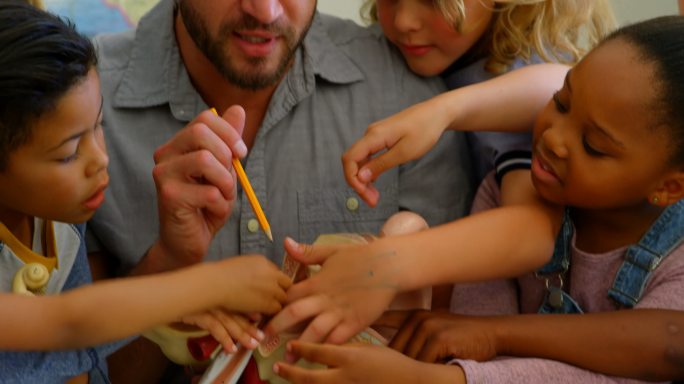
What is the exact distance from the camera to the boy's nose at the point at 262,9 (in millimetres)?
1165

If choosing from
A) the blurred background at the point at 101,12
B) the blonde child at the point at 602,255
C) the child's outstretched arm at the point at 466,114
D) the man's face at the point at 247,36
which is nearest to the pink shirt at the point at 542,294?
the blonde child at the point at 602,255

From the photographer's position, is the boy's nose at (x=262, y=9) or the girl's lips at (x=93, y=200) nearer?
the girl's lips at (x=93, y=200)

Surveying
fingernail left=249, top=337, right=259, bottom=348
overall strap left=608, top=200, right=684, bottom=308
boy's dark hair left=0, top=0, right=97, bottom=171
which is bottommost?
overall strap left=608, top=200, right=684, bottom=308

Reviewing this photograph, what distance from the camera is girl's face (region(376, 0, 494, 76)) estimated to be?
1243 mm

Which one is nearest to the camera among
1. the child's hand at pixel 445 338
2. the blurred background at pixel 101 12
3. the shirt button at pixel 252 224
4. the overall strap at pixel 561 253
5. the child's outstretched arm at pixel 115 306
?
the child's outstretched arm at pixel 115 306

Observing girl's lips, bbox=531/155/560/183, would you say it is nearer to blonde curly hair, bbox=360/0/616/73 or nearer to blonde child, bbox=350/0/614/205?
blonde child, bbox=350/0/614/205

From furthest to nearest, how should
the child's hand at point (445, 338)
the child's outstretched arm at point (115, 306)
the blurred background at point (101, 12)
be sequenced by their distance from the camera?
the blurred background at point (101, 12) → the child's hand at point (445, 338) → the child's outstretched arm at point (115, 306)

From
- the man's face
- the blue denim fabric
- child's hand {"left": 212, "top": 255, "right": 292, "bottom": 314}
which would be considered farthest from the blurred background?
child's hand {"left": 212, "top": 255, "right": 292, "bottom": 314}

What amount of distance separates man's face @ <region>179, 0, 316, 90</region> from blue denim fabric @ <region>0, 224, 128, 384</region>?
0.35m

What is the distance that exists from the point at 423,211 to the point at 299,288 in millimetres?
390

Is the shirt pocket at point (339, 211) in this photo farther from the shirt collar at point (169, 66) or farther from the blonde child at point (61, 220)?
the blonde child at point (61, 220)

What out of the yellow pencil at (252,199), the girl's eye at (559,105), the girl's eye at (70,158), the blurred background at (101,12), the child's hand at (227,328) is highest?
the girl's eye at (70,158)

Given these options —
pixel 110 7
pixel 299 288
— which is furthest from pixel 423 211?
pixel 110 7

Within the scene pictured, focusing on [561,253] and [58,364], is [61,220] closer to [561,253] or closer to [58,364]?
[58,364]
